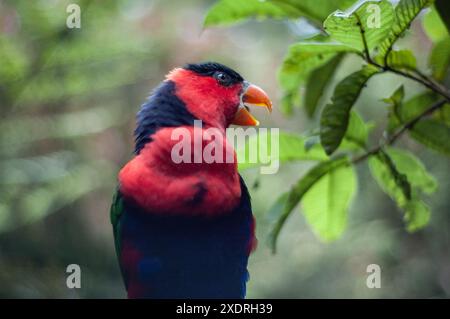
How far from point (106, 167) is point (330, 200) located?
1.84 metres

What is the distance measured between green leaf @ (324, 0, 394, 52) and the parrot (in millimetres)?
221

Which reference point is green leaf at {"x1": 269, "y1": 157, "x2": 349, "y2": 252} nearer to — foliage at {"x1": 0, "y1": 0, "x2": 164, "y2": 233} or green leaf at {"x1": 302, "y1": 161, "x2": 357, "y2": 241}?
green leaf at {"x1": 302, "y1": 161, "x2": 357, "y2": 241}

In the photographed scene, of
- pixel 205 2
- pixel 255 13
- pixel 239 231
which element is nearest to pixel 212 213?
pixel 239 231

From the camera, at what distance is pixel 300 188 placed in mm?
1022

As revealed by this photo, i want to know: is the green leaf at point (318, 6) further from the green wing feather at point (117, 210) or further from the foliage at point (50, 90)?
the foliage at point (50, 90)

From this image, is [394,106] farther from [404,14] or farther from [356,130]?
[404,14]

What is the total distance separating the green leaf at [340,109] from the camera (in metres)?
0.87

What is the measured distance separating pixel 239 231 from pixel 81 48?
162 centimetres

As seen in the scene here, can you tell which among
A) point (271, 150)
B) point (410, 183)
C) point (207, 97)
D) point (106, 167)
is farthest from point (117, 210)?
point (106, 167)

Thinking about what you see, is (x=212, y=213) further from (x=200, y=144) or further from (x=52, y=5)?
(x=52, y=5)

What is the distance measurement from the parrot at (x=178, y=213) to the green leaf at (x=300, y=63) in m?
0.18

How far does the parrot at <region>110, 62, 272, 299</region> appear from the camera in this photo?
2.46 ft

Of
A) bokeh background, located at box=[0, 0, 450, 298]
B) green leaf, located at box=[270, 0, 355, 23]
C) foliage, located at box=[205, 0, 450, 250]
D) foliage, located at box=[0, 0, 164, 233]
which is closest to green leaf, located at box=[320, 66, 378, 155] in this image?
foliage, located at box=[205, 0, 450, 250]

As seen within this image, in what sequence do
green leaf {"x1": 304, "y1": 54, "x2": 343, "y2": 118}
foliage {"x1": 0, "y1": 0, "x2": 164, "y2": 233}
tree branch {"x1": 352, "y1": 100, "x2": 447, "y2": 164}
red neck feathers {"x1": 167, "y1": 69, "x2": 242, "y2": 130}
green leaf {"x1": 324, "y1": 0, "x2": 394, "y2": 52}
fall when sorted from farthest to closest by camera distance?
foliage {"x1": 0, "y1": 0, "x2": 164, "y2": 233}
green leaf {"x1": 304, "y1": 54, "x2": 343, "y2": 118}
tree branch {"x1": 352, "y1": 100, "x2": 447, "y2": 164}
red neck feathers {"x1": 167, "y1": 69, "x2": 242, "y2": 130}
green leaf {"x1": 324, "y1": 0, "x2": 394, "y2": 52}
